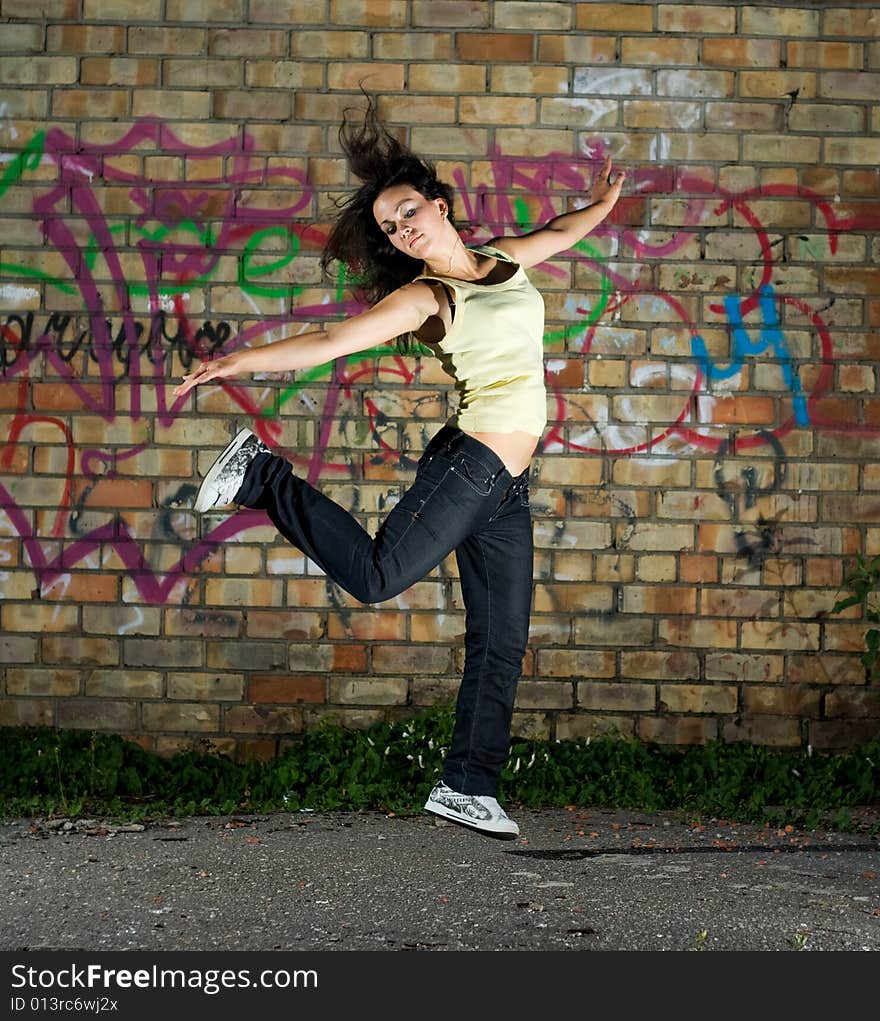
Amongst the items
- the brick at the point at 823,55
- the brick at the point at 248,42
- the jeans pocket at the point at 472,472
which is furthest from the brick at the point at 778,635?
the brick at the point at 248,42

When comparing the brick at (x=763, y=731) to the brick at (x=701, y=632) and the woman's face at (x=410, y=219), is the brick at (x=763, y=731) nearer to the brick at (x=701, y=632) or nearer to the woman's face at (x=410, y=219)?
the brick at (x=701, y=632)

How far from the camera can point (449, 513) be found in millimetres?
3469

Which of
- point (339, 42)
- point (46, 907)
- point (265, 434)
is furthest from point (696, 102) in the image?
point (46, 907)

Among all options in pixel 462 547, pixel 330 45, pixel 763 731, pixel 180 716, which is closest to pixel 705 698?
pixel 763 731

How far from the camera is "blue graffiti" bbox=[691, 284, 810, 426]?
5355 mm

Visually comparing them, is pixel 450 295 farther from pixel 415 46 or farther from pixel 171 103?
pixel 171 103

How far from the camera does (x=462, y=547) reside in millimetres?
3783

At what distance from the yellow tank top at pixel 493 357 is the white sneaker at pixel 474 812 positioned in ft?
3.66

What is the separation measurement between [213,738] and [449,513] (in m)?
2.43

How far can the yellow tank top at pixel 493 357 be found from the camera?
3.51 metres

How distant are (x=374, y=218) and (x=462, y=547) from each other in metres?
1.05

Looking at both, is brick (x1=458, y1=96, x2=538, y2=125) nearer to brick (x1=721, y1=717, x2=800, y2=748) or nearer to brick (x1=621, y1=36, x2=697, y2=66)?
brick (x1=621, y1=36, x2=697, y2=66)

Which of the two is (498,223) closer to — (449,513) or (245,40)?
(245,40)

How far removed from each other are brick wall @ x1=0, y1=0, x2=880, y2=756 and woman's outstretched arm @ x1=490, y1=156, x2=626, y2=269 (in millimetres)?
1243
